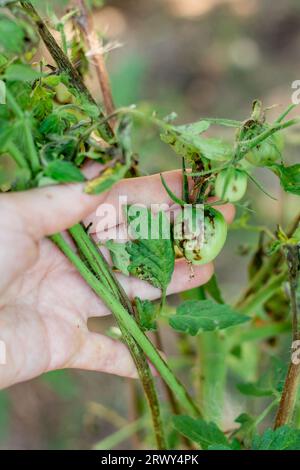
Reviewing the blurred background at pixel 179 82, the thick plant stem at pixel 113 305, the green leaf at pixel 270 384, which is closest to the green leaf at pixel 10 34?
the thick plant stem at pixel 113 305

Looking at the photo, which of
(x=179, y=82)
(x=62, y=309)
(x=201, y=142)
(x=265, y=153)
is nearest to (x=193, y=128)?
(x=201, y=142)

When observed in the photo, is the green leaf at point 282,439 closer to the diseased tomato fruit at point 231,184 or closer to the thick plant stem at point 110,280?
the thick plant stem at point 110,280

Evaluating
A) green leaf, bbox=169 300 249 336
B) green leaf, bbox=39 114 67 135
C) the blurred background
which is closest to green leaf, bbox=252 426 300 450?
green leaf, bbox=169 300 249 336

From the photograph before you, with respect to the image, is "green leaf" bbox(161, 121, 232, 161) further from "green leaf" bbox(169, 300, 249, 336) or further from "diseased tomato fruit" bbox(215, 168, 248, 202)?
"green leaf" bbox(169, 300, 249, 336)

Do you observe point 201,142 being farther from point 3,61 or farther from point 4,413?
point 4,413
